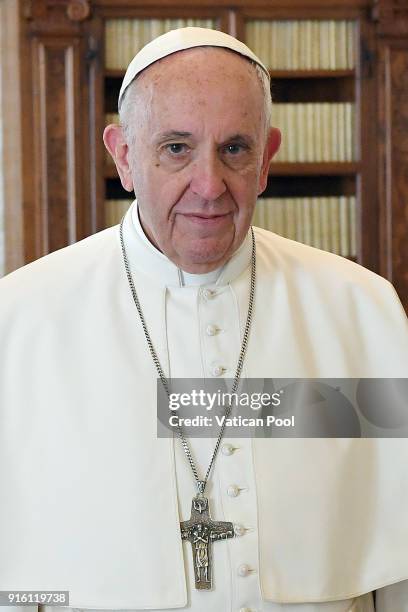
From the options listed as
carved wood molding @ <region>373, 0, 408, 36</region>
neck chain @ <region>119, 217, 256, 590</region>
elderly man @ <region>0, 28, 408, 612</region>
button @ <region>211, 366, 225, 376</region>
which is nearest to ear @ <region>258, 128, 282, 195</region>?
elderly man @ <region>0, 28, 408, 612</region>

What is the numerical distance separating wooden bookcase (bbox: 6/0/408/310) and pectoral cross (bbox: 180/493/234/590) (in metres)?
3.02

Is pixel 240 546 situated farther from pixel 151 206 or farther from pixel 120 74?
pixel 120 74

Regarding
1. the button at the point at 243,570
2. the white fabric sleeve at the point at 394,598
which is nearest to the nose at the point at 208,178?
the button at the point at 243,570

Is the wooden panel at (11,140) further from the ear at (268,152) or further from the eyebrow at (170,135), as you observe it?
the eyebrow at (170,135)

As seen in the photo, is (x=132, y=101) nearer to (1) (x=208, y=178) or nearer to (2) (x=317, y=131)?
(1) (x=208, y=178)

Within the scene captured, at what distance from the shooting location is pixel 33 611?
Result: 184 centimetres

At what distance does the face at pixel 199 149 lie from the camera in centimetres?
179

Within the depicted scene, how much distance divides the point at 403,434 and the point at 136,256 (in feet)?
2.09

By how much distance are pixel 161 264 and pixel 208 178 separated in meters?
0.30

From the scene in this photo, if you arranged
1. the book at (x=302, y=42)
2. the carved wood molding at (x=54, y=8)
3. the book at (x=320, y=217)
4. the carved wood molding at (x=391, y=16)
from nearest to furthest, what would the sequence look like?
the carved wood molding at (x=54, y=8)
the carved wood molding at (x=391, y=16)
the book at (x=302, y=42)
the book at (x=320, y=217)

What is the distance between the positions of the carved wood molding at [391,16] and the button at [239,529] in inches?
139

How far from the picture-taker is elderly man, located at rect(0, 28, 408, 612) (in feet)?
5.92

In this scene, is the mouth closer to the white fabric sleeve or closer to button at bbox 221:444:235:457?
button at bbox 221:444:235:457

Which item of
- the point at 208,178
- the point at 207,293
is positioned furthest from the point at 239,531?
the point at 208,178
